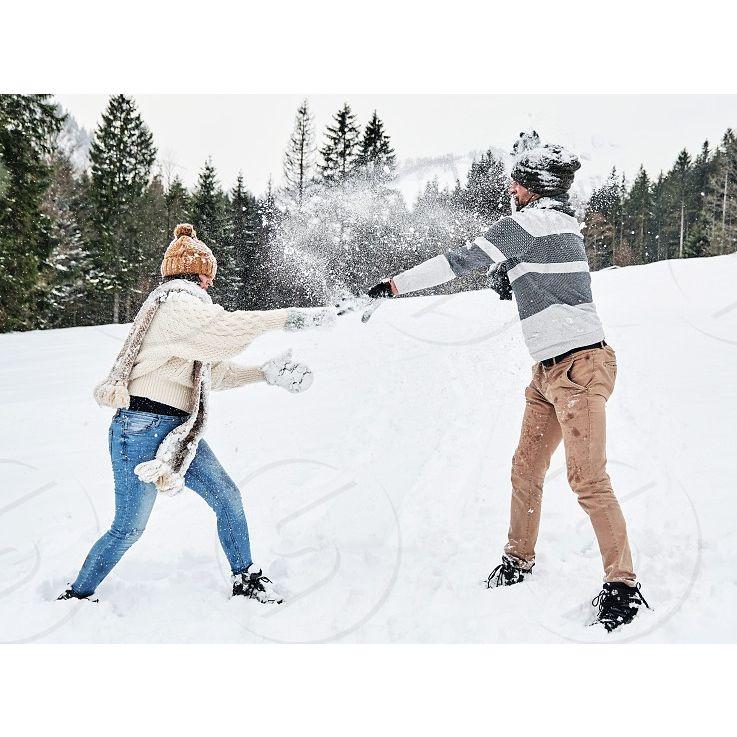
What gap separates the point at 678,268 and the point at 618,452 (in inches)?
205

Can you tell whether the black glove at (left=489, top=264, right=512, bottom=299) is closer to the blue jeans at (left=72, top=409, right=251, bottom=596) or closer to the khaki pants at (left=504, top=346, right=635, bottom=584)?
the khaki pants at (left=504, top=346, right=635, bottom=584)

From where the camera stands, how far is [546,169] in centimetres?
220

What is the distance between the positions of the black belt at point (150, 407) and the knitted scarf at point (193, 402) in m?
0.04

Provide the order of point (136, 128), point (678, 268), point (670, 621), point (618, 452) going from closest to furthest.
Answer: point (670, 621) → point (618, 452) → point (136, 128) → point (678, 268)

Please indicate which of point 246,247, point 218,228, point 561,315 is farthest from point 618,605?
point 218,228

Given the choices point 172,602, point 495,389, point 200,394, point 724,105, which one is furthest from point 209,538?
point 724,105

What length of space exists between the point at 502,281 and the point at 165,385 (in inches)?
53.2

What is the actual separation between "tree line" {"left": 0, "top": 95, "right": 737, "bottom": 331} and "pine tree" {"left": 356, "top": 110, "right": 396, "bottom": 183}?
16 mm

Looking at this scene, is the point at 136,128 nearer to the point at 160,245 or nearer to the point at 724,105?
the point at 160,245

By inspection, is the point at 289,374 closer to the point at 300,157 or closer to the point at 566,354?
the point at 566,354

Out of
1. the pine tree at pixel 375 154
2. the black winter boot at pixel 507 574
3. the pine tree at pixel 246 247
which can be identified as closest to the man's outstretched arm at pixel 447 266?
the black winter boot at pixel 507 574

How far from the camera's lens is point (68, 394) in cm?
592

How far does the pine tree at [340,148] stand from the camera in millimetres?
4094

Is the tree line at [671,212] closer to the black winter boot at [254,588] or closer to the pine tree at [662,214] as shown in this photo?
the pine tree at [662,214]
